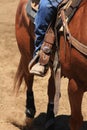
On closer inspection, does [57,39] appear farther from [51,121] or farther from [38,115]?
[38,115]

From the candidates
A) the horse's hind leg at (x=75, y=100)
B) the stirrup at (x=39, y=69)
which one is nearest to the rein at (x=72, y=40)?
the horse's hind leg at (x=75, y=100)

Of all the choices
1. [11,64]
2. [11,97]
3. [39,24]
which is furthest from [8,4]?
[39,24]

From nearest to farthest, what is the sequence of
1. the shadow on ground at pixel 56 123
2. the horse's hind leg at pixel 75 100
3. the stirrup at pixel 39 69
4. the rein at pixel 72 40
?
the rein at pixel 72 40, the horse's hind leg at pixel 75 100, the stirrup at pixel 39 69, the shadow on ground at pixel 56 123

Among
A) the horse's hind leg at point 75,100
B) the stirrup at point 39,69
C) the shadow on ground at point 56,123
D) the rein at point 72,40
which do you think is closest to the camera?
the rein at point 72,40

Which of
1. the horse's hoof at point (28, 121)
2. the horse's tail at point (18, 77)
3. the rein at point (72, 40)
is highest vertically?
the rein at point (72, 40)

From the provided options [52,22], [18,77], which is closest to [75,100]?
[52,22]

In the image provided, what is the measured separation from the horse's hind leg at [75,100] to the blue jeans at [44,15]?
1.57 ft

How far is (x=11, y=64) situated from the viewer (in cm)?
576

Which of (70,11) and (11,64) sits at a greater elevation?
(70,11)

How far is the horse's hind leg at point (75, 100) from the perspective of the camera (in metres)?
3.12

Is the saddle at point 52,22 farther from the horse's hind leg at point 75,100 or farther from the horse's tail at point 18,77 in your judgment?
the horse's tail at point 18,77

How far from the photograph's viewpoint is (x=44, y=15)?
3193mm

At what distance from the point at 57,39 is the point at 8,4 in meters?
5.74

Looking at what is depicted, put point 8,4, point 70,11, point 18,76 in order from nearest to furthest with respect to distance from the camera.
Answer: point 70,11 < point 18,76 < point 8,4
